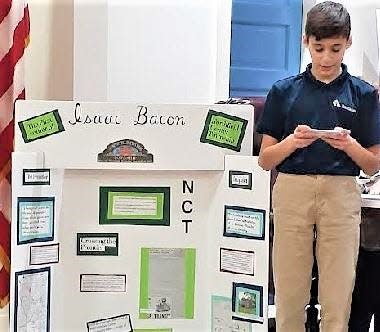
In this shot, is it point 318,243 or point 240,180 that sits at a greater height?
point 240,180

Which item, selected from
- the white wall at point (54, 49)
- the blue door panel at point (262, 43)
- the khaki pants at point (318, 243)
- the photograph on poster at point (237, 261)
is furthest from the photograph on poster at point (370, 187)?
the blue door panel at point (262, 43)

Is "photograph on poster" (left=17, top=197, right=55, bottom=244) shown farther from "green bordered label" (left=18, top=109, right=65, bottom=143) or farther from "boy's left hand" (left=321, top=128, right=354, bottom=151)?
"boy's left hand" (left=321, top=128, right=354, bottom=151)

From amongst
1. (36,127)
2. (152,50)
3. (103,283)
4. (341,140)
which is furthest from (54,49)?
(341,140)

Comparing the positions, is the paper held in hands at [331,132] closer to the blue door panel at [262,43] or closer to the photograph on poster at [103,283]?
the photograph on poster at [103,283]

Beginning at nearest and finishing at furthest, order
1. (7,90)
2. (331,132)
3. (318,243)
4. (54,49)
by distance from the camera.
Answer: (331,132), (318,243), (7,90), (54,49)

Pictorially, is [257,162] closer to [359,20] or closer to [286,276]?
[286,276]

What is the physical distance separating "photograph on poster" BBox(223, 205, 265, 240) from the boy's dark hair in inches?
23.0

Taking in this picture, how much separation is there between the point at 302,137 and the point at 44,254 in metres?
0.89

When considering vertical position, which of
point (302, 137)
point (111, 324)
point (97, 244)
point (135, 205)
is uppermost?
point (302, 137)

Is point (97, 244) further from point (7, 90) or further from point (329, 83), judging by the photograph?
point (329, 83)

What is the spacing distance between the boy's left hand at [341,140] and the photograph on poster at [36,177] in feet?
2.84

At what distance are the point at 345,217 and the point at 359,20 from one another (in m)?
1.32

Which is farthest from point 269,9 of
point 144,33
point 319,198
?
point 319,198

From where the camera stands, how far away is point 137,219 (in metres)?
2.18
